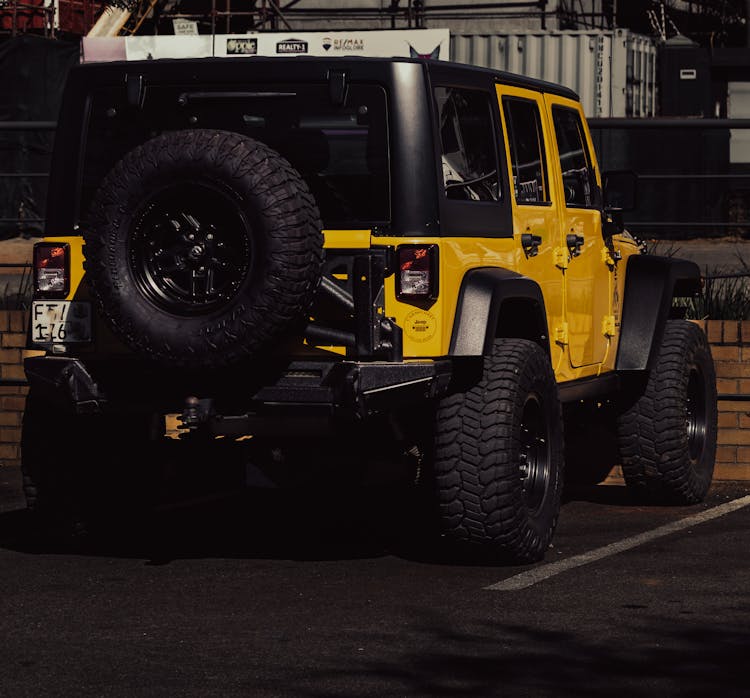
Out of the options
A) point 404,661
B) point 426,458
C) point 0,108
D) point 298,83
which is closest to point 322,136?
point 298,83

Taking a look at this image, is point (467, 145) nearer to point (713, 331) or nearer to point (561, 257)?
point (561, 257)

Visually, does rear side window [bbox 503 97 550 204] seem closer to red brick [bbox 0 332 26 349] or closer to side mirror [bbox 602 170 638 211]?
side mirror [bbox 602 170 638 211]

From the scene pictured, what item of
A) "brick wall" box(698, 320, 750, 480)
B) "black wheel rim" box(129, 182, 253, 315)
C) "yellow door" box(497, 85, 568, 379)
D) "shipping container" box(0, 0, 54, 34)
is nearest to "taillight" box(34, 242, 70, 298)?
"black wheel rim" box(129, 182, 253, 315)

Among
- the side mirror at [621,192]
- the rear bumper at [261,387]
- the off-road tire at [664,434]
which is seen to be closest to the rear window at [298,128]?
the rear bumper at [261,387]

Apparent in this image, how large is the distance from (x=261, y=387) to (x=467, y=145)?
1437mm

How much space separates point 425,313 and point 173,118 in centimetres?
146

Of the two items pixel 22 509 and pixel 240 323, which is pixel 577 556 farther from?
pixel 22 509

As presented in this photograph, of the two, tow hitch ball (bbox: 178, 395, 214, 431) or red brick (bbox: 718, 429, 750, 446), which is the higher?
tow hitch ball (bbox: 178, 395, 214, 431)

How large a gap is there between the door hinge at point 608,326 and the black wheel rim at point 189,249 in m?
2.75

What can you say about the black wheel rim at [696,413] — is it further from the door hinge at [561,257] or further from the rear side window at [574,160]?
the door hinge at [561,257]

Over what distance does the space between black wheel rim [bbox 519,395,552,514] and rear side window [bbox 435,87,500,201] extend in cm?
96

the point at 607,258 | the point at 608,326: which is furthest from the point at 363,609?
the point at 607,258

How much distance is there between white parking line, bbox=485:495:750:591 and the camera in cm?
776

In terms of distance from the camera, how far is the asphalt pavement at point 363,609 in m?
6.03
